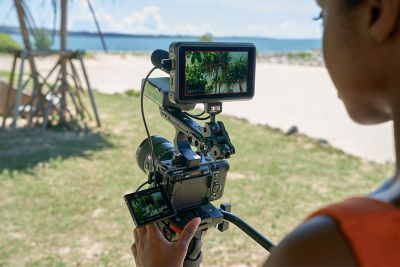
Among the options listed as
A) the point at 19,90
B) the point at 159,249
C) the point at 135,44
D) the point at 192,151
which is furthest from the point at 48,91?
the point at 135,44

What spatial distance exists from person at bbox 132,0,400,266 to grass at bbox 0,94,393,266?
2.05m

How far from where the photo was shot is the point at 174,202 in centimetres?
117

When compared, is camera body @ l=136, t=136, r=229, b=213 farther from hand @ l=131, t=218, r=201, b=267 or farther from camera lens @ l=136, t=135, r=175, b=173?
hand @ l=131, t=218, r=201, b=267

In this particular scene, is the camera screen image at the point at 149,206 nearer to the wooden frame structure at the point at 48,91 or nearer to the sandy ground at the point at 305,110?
the sandy ground at the point at 305,110

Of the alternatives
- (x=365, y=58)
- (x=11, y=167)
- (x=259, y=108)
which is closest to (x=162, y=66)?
(x=365, y=58)

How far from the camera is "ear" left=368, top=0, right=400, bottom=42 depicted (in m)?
0.51

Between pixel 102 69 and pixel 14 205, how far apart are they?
1400 centimetres

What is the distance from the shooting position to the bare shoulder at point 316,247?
48 cm

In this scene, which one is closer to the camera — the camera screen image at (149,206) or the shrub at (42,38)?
the camera screen image at (149,206)

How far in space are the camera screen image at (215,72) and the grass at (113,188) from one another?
1427mm

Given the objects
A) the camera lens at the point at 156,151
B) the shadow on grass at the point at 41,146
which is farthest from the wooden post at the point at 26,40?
the camera lens at the point at 156,151

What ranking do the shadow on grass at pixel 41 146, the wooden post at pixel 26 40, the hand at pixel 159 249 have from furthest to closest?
the wooden post at pixel 26 40
the shadow on grass at pixel 41 146
the hand at pixel 159 249

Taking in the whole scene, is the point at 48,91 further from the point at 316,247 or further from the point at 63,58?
the point at 316,247

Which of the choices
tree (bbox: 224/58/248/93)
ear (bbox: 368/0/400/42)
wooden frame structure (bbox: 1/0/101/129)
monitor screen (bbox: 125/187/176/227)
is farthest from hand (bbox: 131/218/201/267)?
wooden frame structure (bbox: 1/0/101/129)
